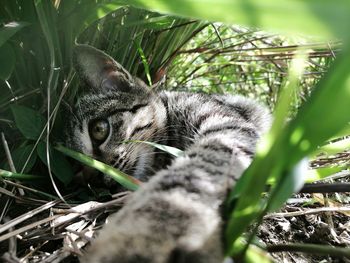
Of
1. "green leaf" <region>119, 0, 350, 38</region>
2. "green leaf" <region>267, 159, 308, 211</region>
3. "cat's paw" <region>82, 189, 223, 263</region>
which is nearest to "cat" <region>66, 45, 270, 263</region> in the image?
"cat's paw" <region>82, 189, 223, 263</region>

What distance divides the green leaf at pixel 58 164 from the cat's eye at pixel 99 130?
26 cm

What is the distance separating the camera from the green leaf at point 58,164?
1.46m

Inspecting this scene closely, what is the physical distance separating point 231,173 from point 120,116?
0.94 meters

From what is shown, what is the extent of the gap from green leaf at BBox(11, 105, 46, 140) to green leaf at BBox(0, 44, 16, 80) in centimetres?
15

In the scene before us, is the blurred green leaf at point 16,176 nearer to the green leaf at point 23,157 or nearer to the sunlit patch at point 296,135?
the green leaf at point 23,157

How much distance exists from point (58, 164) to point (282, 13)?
1076 millimetres

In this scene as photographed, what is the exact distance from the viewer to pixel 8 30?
1.38 metres

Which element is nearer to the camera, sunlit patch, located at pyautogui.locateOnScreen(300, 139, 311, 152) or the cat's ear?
sunlit patch, located at pyautogui.locateOnScreen(300, 139, 311, 152)

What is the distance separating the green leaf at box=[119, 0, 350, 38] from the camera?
0.60m

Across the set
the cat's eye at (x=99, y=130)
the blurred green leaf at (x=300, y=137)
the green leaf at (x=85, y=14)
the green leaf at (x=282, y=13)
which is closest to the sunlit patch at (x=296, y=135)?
the blurred green leaf at (x=300, y=137)

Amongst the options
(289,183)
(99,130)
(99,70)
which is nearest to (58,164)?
(99,130)

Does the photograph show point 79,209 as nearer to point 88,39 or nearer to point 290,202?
point 290,202

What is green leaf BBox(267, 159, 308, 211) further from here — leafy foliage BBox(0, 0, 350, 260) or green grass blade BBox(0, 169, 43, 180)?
green grass blade BBox(0, 169, 43, 180)

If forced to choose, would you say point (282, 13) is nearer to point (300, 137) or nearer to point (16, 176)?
point (300, 137)
